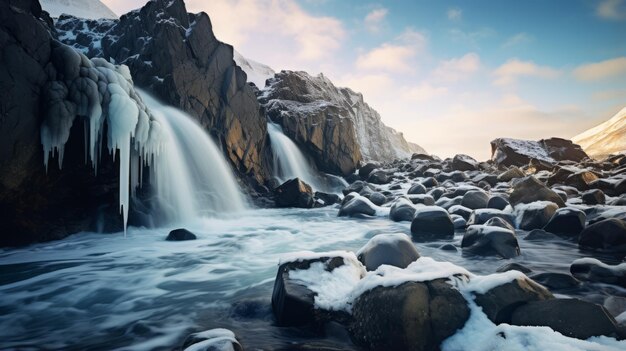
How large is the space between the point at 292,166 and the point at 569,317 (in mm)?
19383

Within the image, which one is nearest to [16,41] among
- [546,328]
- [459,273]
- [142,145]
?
[142,145]

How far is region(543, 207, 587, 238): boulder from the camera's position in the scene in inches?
273

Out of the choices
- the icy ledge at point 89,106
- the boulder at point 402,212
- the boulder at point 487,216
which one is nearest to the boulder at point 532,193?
the boulder at point 487,216

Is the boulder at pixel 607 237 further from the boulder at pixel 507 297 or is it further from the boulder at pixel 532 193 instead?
the boulder at pixel 507 297

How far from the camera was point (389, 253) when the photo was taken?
432 centimetres

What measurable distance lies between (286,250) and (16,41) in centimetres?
673

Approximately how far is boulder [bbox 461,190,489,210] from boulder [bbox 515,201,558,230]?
5.52ft

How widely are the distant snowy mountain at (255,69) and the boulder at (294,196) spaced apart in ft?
282

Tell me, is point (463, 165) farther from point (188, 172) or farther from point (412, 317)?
point (412, 317)

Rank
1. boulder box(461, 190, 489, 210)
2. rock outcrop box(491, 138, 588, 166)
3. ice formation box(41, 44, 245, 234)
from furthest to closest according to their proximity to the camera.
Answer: rock outcrop box(491, 138, 588, 166) < boulder box(461, 190, 489, 210) < ice formation box(41, 44, 245, 234)

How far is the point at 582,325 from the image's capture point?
7.80 feet

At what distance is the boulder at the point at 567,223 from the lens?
694 cm

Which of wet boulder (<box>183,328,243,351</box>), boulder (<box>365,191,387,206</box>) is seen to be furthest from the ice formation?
boulder (<box>365,191,387,206</box>)

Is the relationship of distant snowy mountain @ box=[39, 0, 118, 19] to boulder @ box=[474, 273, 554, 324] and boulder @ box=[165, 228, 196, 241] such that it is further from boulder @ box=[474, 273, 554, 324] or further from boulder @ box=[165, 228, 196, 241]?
boulder @ box=[474, 273, 554, 324]
